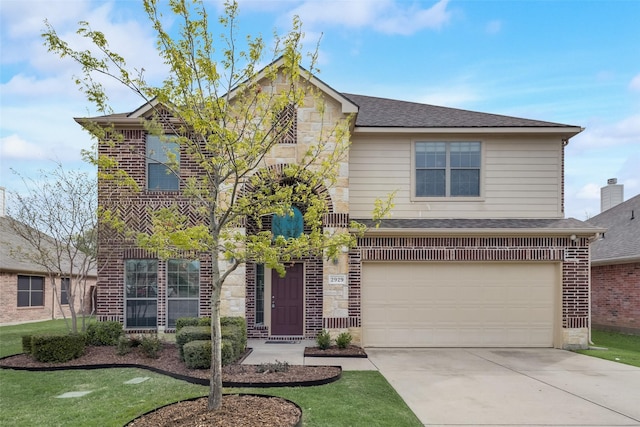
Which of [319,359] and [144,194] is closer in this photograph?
[319,359]

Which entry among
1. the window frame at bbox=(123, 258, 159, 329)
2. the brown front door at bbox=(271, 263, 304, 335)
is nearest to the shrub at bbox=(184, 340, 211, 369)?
the window frame at bbox=(123, 258, 159, 329)

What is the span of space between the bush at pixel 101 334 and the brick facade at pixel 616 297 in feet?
51.3

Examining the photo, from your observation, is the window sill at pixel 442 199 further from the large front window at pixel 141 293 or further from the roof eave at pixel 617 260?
the large front window at pixel 141 293

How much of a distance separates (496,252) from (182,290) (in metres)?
8.46

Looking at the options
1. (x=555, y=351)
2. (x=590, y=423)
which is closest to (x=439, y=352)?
(x=555, y=351)

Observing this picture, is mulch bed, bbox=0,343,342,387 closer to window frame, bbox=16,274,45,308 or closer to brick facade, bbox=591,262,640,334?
brick facade, bbox=591,262,640,334

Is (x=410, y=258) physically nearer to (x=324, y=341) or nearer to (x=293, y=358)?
(x=324, y=341)

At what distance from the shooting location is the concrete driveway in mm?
6227

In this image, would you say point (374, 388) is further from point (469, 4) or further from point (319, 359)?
point (469, 4)

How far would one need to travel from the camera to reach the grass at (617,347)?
10461 mm

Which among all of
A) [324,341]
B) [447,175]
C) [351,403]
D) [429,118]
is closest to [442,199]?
[447,175]

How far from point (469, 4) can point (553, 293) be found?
7.73m

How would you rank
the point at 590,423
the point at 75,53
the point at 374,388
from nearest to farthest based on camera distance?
the point at 75,53 → the point at 590,423 → the point at 374,388

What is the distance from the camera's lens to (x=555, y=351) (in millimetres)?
11359
